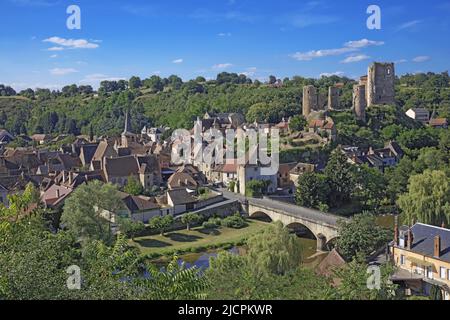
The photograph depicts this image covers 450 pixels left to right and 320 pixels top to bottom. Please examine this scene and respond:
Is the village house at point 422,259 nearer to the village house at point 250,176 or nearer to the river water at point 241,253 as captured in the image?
the river water at point 241,253

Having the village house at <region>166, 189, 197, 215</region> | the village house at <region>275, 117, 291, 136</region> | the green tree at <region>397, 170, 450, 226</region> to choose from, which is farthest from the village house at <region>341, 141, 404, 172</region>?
the village house at <region>166, 189, 197, 215</region>

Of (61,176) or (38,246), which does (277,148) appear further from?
(38,246)

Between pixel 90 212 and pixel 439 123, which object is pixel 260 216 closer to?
pixel 90 212

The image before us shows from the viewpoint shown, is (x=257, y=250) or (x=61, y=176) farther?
(x=61, y=176)

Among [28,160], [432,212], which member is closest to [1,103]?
[28,160]

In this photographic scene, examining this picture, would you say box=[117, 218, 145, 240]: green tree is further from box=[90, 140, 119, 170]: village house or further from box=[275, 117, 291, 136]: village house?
box=[275, 117, 291, 136]: village house
